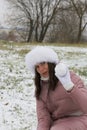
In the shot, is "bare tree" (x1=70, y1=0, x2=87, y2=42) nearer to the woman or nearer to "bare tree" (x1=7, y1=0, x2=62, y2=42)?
"bare tree" (x1=7, y1=0, x2=62, y2=42)

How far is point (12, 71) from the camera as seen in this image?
11.6m

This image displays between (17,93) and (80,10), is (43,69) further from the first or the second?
(80,10)

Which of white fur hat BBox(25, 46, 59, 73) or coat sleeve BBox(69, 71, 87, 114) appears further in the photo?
white fur hat BBox(25, 46, 59, 73)

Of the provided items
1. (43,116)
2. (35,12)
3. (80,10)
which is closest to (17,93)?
(43,116)

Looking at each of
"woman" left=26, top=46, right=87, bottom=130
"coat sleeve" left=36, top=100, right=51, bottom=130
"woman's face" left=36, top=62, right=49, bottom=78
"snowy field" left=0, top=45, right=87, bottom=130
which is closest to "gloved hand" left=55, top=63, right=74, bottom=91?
"woman" left=26, top=46, right=87, bottom=130

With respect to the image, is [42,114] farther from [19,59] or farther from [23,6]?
[23,6]

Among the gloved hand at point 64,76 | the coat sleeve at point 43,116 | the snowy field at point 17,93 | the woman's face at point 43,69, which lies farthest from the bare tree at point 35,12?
the gloved hand at point 64,76

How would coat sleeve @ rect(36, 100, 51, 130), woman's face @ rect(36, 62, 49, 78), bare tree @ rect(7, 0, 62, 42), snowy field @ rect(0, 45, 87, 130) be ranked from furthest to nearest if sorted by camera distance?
bare tree @ rect(7, 0, 62, 42), snowy field @ rect(0, 45, 87, 130), coat sleeve @ rect(36, 100, 51, 130), woman's face @ rect(36, 62, 49, 78)

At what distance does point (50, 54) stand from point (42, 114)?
0.54m

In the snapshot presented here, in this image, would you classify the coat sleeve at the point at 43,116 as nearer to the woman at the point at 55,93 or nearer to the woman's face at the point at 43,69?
the woman at the point at 55,93

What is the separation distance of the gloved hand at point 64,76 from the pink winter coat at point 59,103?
0.15 feet

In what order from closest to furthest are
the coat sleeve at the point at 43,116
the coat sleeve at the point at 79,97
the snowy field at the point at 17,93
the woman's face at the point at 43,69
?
the coat sleeve at the point at 79,97, the woman's face at the point at 43,69, the coat sleeve at the point at 43,116, the snowy field at the point at 17,93

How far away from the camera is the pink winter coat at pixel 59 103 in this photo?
3404 millimetres

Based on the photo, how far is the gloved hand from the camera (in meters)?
3.41
